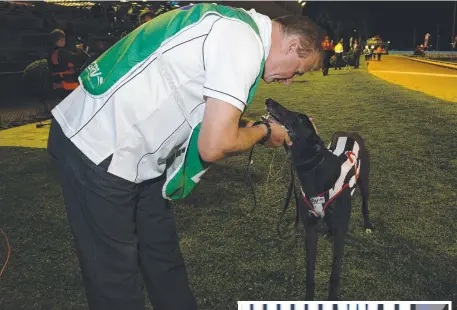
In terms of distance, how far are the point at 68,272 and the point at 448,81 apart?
16632 mm

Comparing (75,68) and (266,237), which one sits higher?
(75,68)

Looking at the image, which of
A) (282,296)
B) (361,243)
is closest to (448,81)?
(361,243)

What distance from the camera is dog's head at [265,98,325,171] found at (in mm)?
2715

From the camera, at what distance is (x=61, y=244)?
3.82 m

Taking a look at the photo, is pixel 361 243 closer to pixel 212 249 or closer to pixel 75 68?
pixel 212 249

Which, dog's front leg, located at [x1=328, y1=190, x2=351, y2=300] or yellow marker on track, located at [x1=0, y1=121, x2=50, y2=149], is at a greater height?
dog's front leg, located at [x1=328, y1=190, x2=351, y2=300]

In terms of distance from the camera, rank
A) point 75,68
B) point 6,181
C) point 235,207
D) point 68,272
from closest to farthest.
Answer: point 68,272, point 235,207, point 6,181, point 75,68

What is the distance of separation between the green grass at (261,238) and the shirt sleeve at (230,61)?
6.17 ft

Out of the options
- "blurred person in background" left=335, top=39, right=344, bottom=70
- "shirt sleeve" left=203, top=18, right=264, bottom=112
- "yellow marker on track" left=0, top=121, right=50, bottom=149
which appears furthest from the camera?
"blurred person in background" left=335, top=39, right=344, bottom=70

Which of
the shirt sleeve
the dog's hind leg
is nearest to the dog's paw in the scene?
the dog's hind leg

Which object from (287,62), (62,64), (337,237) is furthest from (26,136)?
(287,62)

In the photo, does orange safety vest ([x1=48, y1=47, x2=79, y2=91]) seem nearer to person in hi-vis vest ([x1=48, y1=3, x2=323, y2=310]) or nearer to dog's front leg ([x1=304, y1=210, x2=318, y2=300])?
dog's front leg ([x1=304, y1=210, x2=318, y2=300])

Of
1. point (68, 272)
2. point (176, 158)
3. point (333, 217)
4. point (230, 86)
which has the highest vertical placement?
point (230, 86)

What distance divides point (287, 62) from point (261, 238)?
95.3 inches
